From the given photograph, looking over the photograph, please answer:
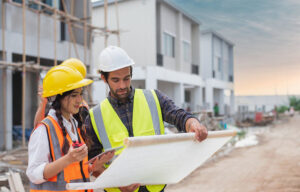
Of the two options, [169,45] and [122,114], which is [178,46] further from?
[122,114]

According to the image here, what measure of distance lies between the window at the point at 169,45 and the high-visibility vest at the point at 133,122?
1788 centimetres

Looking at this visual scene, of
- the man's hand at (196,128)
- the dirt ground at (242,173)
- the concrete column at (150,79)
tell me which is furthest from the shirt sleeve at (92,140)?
the concrete column at (150,79)

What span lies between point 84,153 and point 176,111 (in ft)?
2.49

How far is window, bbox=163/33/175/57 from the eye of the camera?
20000mm

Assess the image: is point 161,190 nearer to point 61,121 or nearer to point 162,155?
point 162,155

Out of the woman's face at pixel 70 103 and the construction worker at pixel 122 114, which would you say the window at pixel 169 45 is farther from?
the woman's face at pixel 70 103

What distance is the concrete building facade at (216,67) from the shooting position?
27469 mm

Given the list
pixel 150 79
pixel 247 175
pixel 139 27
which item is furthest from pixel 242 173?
pixel 139 27

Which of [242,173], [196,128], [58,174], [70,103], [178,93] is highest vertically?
[178,93]

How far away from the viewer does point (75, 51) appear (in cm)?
1152

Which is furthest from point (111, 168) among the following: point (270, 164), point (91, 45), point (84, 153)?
point (91, 45)

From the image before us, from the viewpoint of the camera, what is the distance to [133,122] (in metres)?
2.17

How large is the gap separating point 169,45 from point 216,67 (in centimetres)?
1022

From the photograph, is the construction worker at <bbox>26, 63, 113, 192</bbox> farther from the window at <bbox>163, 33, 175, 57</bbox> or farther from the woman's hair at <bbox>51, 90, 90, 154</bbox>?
the window at <bbox>163, 33, 175, 57</bbox>
